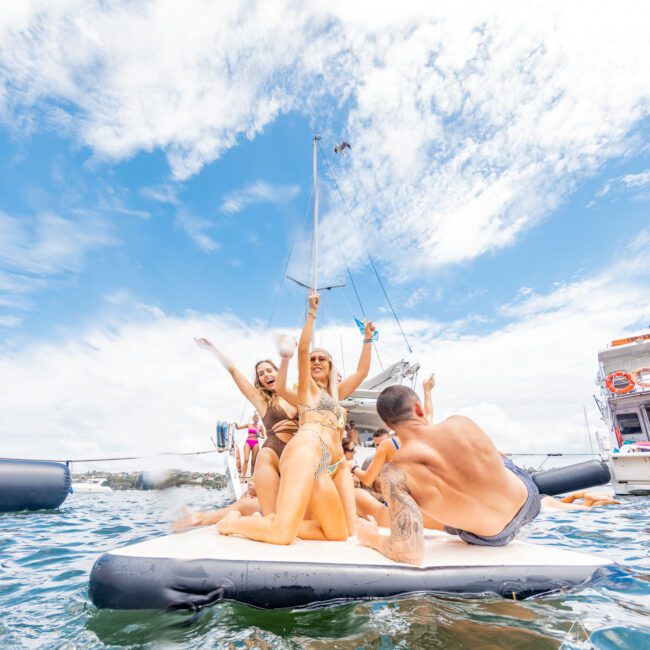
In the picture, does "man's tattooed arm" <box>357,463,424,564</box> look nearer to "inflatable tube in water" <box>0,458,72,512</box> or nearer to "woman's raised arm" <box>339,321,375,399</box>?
"woman's raised arm" <box>339,321,375,399</box>

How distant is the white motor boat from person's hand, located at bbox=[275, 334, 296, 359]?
70.2ft

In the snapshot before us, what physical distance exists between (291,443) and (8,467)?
330 inches

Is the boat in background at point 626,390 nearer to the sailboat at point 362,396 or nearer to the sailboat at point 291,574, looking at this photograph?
the sailboat at point 362,396

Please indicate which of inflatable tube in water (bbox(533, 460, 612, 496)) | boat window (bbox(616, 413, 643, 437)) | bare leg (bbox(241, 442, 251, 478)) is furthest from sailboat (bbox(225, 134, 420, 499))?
boat window (bbox(616, 413, 643, 437))

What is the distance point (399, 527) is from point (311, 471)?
2.38ft

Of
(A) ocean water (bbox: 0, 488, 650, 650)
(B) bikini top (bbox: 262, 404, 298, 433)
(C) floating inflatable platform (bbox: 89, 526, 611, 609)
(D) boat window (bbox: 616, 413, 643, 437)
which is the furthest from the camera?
(D) boat window (bbox: 616, 413, 643, 437)

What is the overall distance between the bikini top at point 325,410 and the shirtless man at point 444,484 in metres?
0.67

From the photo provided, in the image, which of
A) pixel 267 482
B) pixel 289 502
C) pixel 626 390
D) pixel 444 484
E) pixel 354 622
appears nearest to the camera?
pixel 354 622

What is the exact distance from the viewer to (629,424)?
67.0 ft

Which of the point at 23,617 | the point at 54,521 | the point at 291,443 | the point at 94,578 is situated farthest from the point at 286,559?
the point at 54,521

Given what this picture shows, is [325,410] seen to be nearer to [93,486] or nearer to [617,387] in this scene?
[617,387]

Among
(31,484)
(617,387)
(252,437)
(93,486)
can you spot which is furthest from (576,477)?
(93,486)

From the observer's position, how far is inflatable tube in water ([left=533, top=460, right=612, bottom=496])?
588cm

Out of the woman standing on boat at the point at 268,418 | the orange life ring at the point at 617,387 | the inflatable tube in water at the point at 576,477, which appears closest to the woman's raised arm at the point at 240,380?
the woman standing on boat at the point at 268,418
